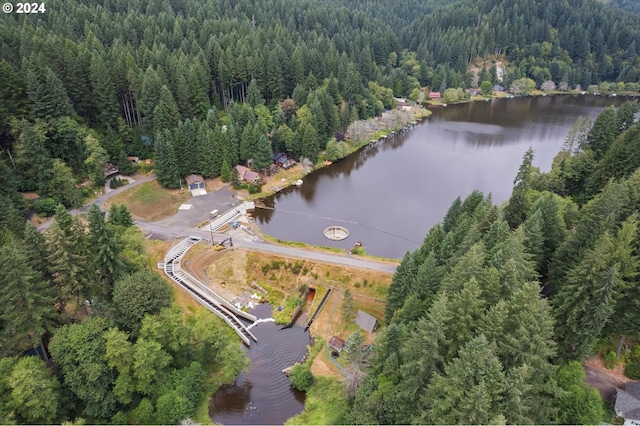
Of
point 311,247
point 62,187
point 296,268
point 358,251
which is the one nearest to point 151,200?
point 62,187

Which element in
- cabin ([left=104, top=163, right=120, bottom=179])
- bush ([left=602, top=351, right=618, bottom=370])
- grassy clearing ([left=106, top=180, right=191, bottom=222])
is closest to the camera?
bush ([left=602, top=351, right=618, bottom=370])

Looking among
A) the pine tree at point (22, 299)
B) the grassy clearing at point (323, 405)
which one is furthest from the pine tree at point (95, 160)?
the grassy clearing at point (323, 405)

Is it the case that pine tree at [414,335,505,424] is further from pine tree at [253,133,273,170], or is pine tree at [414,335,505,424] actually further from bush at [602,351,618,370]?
pine tree at [253,133,273,170]

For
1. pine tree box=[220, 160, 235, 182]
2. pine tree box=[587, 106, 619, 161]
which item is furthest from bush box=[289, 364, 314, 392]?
pine tree box=[587, 106, 619, 161]

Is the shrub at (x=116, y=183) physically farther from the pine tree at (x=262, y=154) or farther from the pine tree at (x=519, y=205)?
the pine tree at (x=519, y=205)

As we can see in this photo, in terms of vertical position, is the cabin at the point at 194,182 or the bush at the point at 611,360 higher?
the cabin at the point at 194,182
